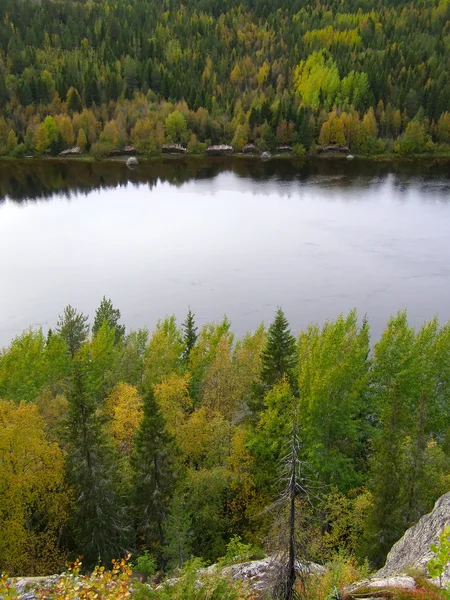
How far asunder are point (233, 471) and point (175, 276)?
4776 cm

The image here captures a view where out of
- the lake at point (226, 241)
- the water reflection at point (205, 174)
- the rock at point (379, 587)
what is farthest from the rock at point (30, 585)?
the water reflection at point (205, 174)

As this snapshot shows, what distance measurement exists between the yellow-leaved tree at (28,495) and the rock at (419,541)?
1510cm

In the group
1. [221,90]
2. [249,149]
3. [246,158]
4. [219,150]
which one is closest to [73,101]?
[221,90]

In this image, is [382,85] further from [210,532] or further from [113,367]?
[210,532]

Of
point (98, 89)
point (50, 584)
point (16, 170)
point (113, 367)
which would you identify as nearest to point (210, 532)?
point (50, 584)

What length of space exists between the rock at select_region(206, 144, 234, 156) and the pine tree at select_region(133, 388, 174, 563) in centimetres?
12911

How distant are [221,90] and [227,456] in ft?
509

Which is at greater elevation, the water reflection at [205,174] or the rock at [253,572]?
the water reflection at [205,174]

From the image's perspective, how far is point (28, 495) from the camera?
24141 millimetres

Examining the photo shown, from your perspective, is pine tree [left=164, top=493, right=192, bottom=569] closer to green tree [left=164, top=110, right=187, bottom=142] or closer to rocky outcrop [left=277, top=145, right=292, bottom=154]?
rocky outcrop [left=277, top=145, right=292, bottom=154]

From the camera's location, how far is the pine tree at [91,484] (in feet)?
77.4

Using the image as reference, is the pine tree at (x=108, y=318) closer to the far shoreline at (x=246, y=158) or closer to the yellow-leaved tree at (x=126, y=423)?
the yellow-leaved tree at (x=126, y=423)

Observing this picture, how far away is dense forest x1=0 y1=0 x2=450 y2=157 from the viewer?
144 m

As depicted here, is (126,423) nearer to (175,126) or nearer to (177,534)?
(177,534)
